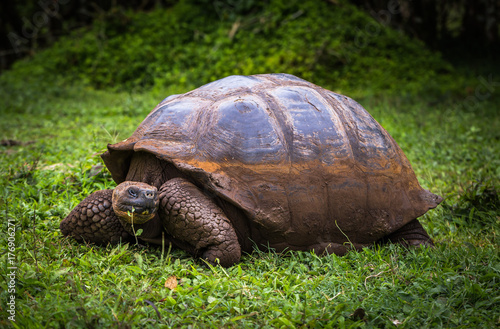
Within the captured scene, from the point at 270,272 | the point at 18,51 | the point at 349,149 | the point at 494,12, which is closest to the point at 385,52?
the point at 494,12

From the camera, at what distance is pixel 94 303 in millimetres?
2047

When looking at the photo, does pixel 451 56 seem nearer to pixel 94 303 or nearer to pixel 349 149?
pixel 349 149

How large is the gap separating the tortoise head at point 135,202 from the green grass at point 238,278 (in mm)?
234

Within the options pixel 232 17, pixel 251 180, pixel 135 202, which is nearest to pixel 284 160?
pixel 251 180

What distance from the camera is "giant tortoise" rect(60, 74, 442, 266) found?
2588mm

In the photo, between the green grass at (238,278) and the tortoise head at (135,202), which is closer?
the green grass at (238,278)

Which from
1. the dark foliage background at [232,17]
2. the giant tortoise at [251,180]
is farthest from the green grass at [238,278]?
the dark foliage background at [232,17]

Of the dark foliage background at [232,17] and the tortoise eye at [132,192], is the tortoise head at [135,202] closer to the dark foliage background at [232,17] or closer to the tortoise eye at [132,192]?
the tortoise eye at [132,192]

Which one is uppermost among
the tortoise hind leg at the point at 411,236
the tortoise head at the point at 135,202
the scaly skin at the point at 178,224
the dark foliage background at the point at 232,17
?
the dark foliage background at the point at 232,17

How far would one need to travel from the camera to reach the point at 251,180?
8.63 feet

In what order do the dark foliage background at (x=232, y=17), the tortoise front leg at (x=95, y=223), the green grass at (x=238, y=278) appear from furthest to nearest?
the dark foliage background at (x=232, y=17)
the tortoise front leg at (x=95, y=223)
the green grass at (x=238, y=278)

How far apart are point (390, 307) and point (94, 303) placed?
1423 mm

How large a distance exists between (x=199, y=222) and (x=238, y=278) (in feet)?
1.27

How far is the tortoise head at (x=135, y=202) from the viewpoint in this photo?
8.11 feet
